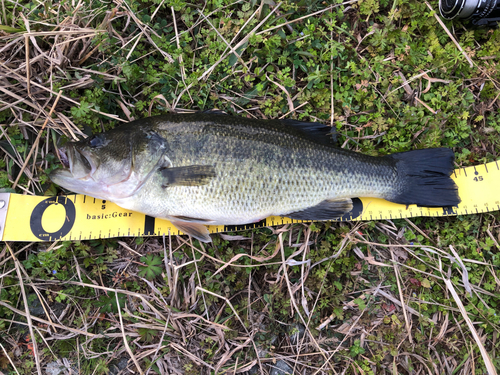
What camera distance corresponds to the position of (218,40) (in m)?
3.32

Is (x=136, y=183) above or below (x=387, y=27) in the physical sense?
below

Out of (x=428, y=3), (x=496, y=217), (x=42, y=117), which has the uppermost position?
(x=428, y=3)

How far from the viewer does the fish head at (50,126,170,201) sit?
265cm

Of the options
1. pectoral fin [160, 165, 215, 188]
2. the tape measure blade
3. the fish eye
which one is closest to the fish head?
the fish eye

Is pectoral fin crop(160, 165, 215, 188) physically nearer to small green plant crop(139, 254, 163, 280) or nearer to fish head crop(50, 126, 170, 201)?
fish head crop(50, 126, 170, 201)

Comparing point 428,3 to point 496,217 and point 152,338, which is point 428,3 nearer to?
point 496,217

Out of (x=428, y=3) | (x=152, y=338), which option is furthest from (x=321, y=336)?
(x=428, y=3)

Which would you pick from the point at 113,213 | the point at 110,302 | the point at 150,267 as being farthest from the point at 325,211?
the point at 110,302

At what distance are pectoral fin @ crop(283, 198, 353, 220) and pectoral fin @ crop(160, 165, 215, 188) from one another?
0.95 m

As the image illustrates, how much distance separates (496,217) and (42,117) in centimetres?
538

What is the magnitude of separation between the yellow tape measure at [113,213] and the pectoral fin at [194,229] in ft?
0.72

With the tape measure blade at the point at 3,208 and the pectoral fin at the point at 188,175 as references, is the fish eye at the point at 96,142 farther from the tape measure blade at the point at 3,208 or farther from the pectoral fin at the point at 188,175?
the tape measure blade at the point at 3,208

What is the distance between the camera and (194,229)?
2922 millimetres

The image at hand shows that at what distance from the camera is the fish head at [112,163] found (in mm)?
2654
